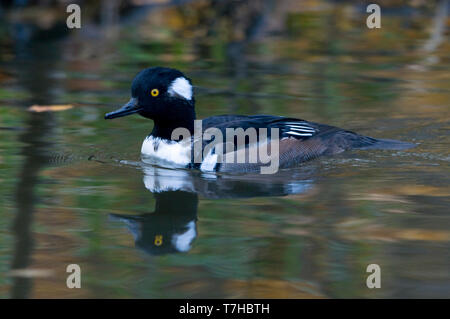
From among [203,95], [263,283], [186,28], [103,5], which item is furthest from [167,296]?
[103,5]

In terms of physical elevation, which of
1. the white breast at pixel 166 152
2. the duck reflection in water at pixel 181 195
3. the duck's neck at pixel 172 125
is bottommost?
the duck reflection in water at pixel 181 195

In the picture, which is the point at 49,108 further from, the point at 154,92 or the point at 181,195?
the point at 181,195

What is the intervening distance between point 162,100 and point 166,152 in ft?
1.60

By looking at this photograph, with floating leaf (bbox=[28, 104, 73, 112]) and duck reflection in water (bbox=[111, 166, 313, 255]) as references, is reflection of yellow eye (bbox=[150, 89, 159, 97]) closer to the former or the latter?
duck reflection in water (bbox=[111, 166, 313, 255])

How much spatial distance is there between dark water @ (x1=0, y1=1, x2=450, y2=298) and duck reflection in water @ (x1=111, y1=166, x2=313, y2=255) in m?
0.02

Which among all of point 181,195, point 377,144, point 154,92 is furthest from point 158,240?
point 377,144

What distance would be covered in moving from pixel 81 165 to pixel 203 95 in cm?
338

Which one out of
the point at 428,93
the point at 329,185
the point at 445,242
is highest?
the point at 428,93

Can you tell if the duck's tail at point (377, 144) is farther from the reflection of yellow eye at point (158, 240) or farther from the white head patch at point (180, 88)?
the reflection of yellow eye at point (158, 240)

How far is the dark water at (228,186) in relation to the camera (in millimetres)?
5453

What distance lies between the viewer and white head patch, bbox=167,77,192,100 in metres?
8.42

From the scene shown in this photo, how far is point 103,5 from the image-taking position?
18.4 metres

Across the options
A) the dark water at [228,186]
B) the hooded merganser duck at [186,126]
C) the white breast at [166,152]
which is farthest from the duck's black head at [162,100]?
the dark water at [228,186]

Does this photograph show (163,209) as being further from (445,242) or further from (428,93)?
(428,93)
